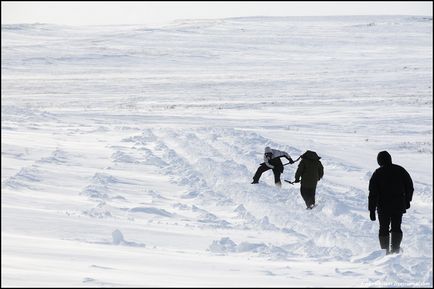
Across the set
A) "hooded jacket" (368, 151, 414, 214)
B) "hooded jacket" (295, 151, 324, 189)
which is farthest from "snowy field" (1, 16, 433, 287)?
"hooded jacket" (368, 151, 414, 214)

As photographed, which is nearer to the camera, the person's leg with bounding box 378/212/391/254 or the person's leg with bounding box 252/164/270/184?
the person's leg with bounding box 378/212/391/254

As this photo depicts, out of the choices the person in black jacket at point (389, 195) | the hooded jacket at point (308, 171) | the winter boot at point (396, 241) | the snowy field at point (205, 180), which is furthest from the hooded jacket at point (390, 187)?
the hooded jacket at point (308, 171)

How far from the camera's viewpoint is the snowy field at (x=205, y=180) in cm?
739

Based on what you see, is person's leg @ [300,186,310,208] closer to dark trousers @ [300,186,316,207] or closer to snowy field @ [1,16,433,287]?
dark trousers @ [300,186,316,207]

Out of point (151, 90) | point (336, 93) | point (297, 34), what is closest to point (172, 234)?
point (336, 93)

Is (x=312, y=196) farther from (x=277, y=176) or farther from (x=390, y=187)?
(x=390, y=187)

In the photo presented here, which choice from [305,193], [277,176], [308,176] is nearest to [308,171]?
[308,176]

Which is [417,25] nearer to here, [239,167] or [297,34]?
[297,34]

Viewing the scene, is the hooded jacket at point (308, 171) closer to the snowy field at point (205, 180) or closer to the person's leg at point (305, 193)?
the person's leg at point (305, 193)

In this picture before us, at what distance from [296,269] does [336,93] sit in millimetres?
36366

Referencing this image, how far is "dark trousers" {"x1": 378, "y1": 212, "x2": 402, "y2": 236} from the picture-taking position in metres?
8.76

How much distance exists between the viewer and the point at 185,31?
324ft

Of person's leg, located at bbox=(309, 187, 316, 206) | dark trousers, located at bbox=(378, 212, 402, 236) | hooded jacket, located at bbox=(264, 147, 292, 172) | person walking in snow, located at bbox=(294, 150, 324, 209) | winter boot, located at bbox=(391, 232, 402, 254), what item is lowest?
winter boot, located at bbox=(391, 232, 402, 254)

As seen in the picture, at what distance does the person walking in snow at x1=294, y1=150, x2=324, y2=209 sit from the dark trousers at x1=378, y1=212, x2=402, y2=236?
2.89 m
